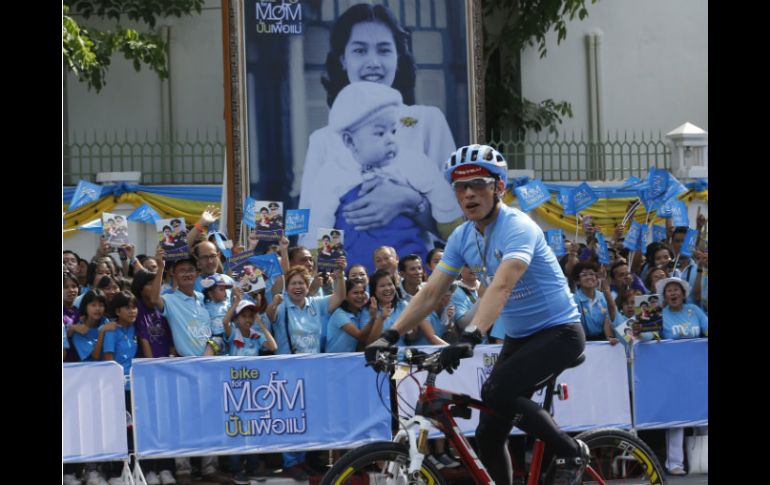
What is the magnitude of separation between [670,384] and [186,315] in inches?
158

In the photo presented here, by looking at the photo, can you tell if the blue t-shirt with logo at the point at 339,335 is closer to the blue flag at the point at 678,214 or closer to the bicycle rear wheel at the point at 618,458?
the bicycle rear wheel at the point at 618,458

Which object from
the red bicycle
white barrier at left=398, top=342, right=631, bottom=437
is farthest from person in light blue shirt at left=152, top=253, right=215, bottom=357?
the red bicycle

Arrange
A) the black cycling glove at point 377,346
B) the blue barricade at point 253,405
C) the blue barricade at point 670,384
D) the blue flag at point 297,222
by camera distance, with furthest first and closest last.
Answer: the blue flag at point 297,222 → the blue barricade at point 670,384 → the blue barricade at point 253,405 → the black cycling glove at point 377,346

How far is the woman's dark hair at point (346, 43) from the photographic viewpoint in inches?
673

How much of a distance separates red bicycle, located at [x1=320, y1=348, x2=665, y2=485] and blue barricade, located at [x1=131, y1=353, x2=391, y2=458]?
11.8ft

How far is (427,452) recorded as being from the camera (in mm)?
6648

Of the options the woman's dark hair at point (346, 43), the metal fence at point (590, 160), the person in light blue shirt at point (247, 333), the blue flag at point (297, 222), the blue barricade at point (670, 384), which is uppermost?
the woman's dark hair at point (346, 43)

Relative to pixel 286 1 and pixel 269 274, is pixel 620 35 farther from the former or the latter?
pixel 269 274

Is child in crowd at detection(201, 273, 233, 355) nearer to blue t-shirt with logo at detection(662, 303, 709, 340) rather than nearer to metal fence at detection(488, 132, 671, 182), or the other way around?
blue t-shirt with logo at detection(662, 303, 709, 340)

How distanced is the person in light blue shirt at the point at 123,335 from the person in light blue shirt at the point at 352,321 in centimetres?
155

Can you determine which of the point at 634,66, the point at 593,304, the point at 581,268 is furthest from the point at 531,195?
the point at 634,66

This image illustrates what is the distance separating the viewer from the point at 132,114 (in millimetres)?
23969

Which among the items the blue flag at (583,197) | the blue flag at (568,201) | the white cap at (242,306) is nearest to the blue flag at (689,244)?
the blue flag at (583,197)

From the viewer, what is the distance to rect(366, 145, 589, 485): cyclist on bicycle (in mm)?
6910
